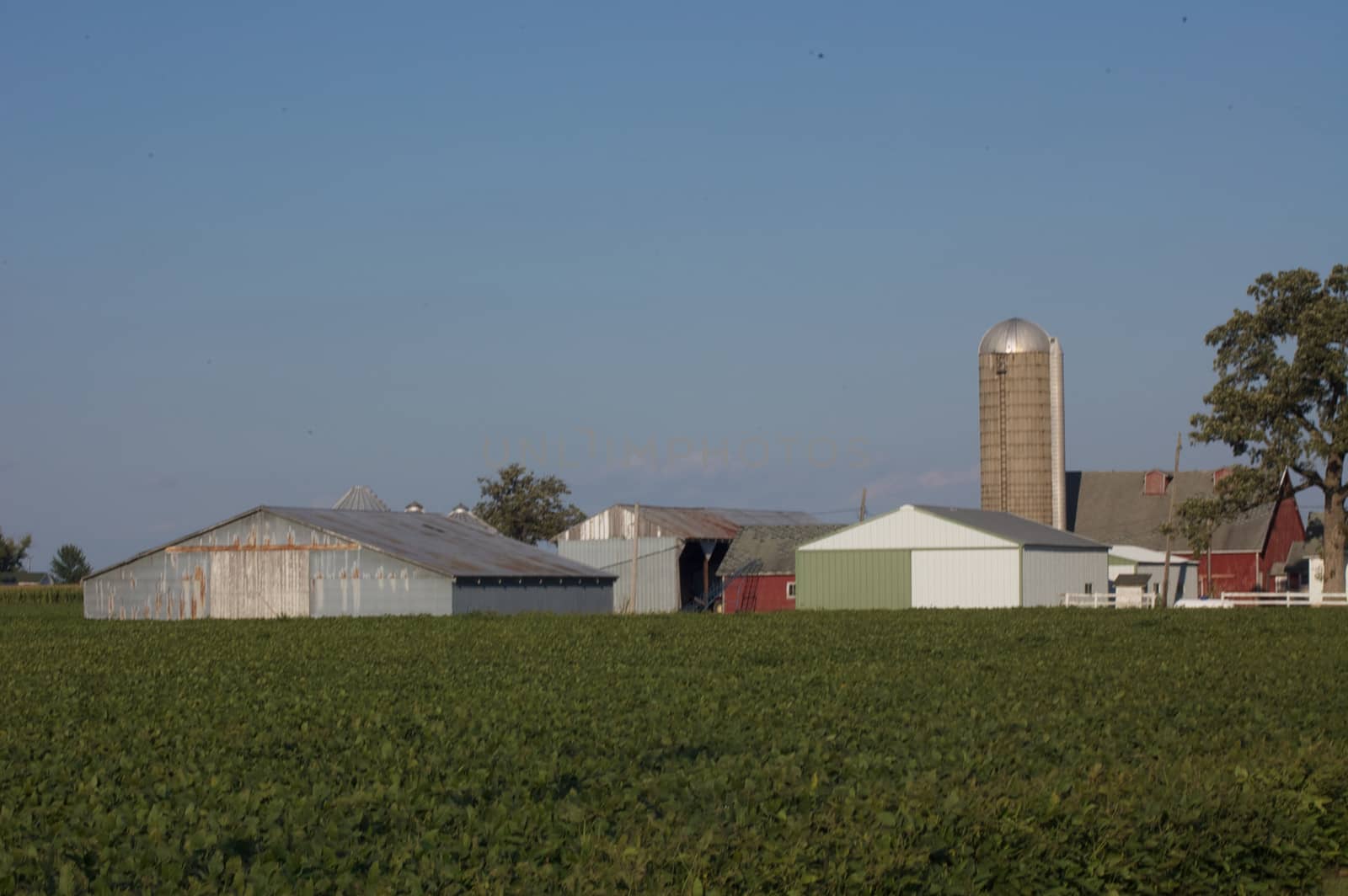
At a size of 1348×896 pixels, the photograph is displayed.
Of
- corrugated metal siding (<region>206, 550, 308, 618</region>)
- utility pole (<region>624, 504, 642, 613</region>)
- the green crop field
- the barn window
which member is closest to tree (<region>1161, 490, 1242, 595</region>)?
utility pole (<region>624, 504, 642, 613</region>)

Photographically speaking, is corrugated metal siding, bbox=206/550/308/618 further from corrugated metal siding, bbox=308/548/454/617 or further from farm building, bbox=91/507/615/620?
corrugated metal siding, bbox=308/548/454/617

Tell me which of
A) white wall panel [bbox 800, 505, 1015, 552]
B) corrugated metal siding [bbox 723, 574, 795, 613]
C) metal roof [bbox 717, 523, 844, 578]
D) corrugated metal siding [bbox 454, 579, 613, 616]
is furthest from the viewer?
metal roof [bbox 717, 523, 844, 578]

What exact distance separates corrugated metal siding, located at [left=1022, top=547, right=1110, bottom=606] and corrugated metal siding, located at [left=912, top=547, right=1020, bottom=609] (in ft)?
1.87

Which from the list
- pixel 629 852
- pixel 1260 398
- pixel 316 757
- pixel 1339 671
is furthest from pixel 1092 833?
pixel 1260 398

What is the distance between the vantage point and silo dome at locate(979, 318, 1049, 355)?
81188 millimetres

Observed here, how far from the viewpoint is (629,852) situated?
9.36 metres

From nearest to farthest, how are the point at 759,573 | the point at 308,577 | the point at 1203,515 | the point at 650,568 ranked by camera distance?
the point at 308,577 → the point at 1203,515 → the point at 759,573 → the point at 650,568

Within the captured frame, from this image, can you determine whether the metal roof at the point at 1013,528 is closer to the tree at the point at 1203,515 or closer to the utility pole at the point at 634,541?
the tree at the point at 1203,515

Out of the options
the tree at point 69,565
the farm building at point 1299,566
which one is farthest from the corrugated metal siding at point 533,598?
the tree at point 69,565

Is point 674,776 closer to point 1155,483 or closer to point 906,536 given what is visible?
point 906,536

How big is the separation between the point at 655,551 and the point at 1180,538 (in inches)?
1132

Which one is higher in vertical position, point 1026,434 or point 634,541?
point 1026,434

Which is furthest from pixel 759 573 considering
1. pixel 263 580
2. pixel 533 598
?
pixel 263 580

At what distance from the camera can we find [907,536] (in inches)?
2483
